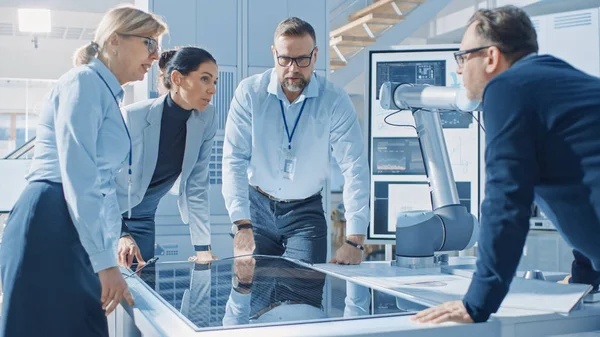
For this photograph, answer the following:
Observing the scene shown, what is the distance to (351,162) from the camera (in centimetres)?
220

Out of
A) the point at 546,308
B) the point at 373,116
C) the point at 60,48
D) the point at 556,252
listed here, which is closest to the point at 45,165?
the point at 546,308

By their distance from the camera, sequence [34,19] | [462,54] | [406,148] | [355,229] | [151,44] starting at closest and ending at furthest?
1. [462,54]
2. [151,44]
3. [355,229]
4. [406,148]
5. [34,19]

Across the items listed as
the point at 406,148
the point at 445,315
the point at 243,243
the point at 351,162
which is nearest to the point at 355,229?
the point at 351,162

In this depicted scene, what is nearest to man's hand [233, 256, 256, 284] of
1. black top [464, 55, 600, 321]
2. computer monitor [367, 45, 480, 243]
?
black top [464, 55, 600, 321]

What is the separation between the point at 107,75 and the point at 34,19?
5.79 metres

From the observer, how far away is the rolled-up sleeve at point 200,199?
7.15ft

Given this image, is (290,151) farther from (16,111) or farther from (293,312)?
(16,111)

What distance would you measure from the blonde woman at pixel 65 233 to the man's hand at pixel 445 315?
60 cm

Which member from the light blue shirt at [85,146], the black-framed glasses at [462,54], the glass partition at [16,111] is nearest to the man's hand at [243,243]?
the light blue shirt at [85,146]

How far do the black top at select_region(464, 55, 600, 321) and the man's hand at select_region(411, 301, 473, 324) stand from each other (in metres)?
0.01

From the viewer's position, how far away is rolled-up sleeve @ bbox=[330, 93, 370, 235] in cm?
209

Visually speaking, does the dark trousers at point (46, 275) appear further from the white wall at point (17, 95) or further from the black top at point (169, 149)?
the white wall at point (17, 95)

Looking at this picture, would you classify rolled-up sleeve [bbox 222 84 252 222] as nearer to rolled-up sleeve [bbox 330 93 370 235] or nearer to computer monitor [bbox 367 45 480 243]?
rolled-up sleeve [bbox 330 93 370 235]

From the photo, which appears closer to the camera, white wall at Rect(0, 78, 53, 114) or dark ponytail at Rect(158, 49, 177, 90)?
dark ponytail at Rect(158, 49, 177, 90)
